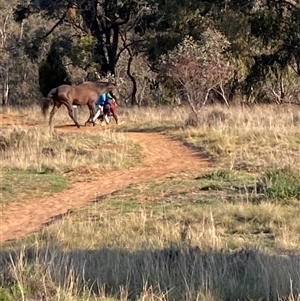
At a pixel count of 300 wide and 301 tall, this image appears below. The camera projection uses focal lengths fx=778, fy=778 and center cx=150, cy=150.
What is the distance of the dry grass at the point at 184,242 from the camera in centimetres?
621

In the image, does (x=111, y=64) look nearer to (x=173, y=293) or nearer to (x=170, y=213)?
(x=170, y=213)

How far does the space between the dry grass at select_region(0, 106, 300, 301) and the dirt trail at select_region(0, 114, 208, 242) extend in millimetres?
557

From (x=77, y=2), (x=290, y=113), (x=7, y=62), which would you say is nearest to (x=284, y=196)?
(x=290, y=113)

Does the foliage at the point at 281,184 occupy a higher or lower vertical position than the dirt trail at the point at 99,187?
higher

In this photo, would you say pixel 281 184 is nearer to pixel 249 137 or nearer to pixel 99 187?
pixel 99 187

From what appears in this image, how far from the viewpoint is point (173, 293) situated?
6.19 m

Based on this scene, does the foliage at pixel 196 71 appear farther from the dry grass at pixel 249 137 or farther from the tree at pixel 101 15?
the tree at pixel 101 15

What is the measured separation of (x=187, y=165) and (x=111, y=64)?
73.2ft

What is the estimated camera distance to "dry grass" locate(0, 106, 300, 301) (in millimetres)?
6207

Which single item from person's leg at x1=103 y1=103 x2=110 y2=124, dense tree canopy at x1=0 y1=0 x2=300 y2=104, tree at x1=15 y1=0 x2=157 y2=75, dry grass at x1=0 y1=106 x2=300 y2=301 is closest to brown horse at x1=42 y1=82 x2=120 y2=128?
person's leg at x1=103 y1=103 x2=110 y2=124

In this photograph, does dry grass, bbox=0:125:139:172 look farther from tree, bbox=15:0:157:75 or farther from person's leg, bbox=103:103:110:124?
tree, bbox=15:0:157:75

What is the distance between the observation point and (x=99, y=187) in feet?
47.9

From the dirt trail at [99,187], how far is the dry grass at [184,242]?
56 cm

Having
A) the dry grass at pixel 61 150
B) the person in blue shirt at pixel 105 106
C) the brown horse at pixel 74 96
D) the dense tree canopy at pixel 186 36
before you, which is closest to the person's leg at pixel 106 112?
the person in blue shirt at pixel 105 106
